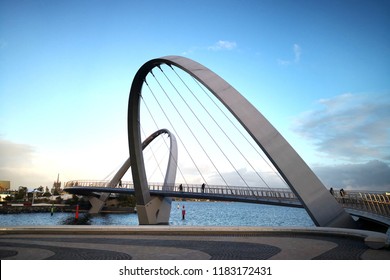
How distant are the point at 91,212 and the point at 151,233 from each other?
57312 mm

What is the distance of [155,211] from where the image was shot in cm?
3084

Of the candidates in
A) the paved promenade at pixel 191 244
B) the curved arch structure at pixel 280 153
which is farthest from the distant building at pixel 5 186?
the paved promenade at pixel 191 244

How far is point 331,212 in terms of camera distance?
35.3ft

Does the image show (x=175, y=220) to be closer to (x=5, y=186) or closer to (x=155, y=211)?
(x=155, y=211)

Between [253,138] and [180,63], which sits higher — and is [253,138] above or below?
below

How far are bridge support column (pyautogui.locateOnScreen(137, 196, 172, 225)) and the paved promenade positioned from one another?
1795 centimetres

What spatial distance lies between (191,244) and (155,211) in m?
23.9

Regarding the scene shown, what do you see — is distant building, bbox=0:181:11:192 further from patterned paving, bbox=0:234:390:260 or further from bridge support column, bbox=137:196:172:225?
patterned paving, bbox=0:234:390:260

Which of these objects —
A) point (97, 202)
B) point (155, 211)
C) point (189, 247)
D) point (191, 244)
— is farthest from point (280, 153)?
point (97, 202)

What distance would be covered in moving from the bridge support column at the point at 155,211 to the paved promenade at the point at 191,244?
1795 centimetres

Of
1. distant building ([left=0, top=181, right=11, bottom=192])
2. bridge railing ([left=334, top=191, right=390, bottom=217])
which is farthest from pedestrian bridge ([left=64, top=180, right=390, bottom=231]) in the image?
distant building ([left=0, top=181, right=11, bottom=192])

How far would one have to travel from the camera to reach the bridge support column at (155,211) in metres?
28.5
